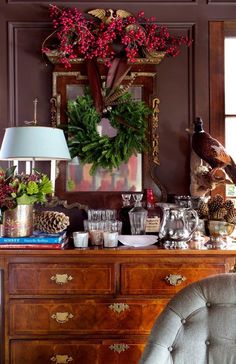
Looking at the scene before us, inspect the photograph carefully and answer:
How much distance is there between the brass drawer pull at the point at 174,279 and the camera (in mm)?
2162

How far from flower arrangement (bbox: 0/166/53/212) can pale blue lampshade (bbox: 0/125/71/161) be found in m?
0.12

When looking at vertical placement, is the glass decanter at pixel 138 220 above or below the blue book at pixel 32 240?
above

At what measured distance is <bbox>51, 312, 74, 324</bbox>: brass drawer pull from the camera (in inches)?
85.1

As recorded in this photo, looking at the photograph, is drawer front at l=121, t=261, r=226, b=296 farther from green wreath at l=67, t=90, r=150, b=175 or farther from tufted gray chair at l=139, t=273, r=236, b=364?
green wreath at l=67, t=90, r=150, b=175

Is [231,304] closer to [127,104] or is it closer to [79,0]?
[127,104]

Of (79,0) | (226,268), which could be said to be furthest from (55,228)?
(79,0)

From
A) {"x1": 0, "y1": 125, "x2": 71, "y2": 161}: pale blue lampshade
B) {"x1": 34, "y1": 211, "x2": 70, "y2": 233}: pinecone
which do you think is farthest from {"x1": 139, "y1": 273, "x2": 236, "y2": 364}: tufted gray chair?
{"x1": 0, "y1": 125, "x2": 71, "y2": 161}: pale blue lampshade

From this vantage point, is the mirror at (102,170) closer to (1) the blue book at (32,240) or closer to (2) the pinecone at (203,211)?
(2) the pinecone at (203,211)

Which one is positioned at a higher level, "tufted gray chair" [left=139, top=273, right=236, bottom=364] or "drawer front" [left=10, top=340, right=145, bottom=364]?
"tufted gray chair" [left=139, top=273, right=236, bottom=364]

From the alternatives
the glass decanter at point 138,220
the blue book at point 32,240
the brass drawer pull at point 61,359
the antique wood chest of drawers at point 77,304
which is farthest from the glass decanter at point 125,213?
the brass drawer pull at point 61,359

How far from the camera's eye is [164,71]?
273cm

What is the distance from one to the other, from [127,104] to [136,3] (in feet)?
2.32

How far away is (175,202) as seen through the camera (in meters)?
2.59

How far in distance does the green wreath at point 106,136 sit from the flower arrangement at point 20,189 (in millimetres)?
463
